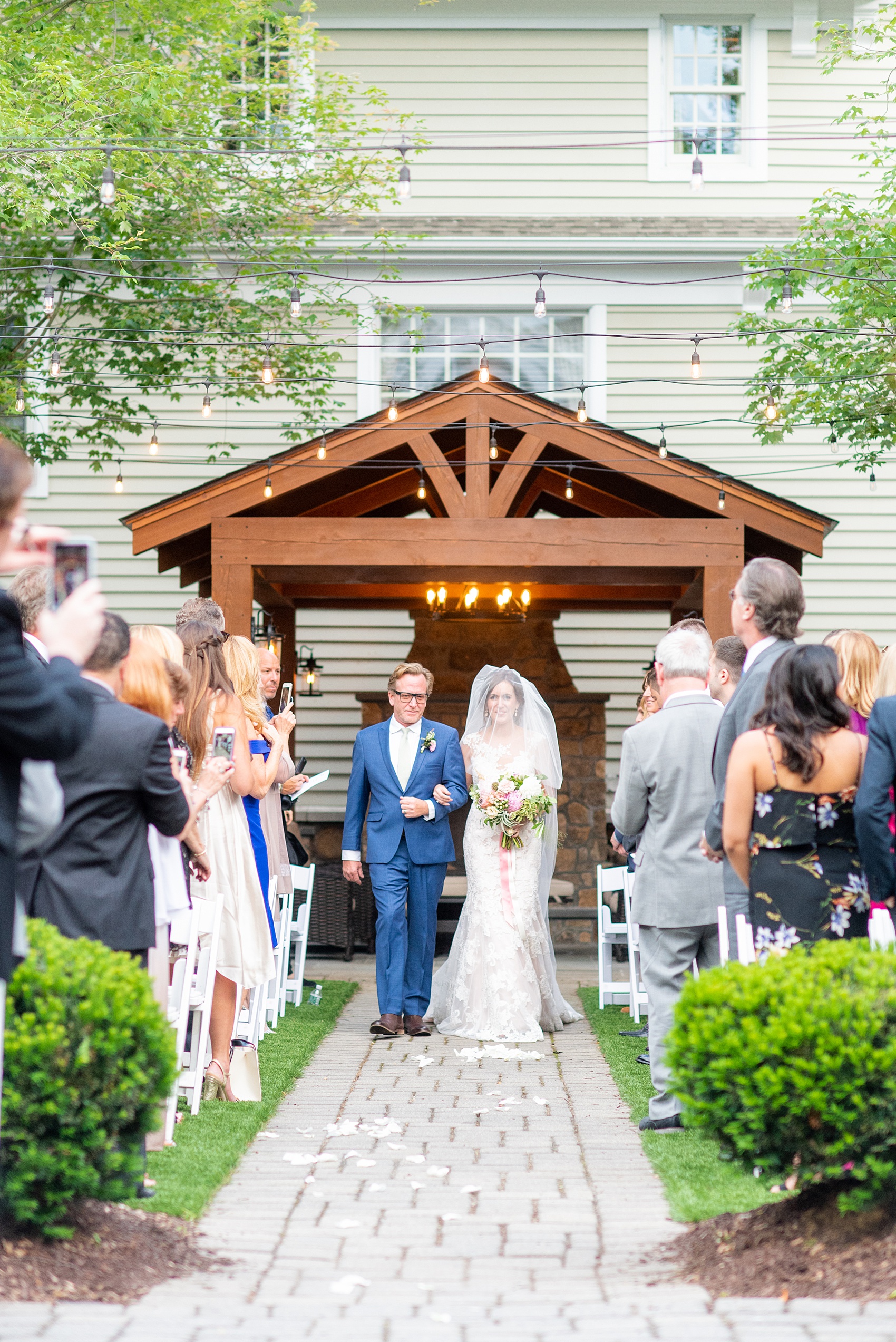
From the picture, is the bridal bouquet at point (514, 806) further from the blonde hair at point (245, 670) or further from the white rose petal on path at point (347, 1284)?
the white rose petal on path at point (347, 1284)

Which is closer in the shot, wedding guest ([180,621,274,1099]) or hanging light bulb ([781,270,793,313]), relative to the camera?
wedding guest ([180,621,274,1099])

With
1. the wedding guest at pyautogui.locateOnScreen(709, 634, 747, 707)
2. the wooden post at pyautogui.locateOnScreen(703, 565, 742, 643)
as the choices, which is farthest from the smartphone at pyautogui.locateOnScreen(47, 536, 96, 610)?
the wooden post at pyautogui.locateOnScreen(703, 565, 742, 643)

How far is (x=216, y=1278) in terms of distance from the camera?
13.1 ft

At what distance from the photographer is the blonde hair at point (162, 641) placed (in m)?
5.11

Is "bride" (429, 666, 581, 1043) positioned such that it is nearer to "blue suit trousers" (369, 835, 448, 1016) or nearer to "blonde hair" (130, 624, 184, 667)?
"blue suit trousers" (369, 835, 448, 1016)

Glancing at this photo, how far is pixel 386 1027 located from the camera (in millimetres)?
8281

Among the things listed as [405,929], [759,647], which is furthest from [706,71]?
[759,647]

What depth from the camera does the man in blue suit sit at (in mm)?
8344

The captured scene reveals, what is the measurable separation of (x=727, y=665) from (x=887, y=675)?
1.09 meters

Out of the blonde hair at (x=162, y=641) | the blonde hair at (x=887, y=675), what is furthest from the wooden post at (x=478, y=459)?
the blonde hair at (x=162, y=641)

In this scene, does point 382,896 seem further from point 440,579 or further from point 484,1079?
point 440,579

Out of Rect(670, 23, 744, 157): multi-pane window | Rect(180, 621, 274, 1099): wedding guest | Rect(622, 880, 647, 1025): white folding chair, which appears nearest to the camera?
Rect(180, 621, 274, 1099): wedding guest

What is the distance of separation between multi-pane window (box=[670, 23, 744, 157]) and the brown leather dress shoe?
984 centimetres

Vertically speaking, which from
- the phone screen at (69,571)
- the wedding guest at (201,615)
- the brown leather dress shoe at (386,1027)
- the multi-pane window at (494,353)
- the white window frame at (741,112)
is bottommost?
the brown leather dress shoe at (386,1027)
